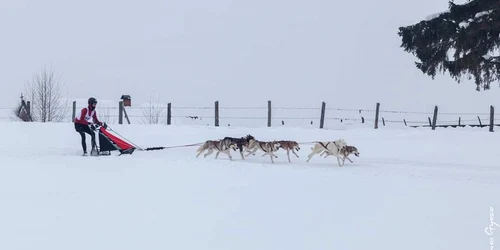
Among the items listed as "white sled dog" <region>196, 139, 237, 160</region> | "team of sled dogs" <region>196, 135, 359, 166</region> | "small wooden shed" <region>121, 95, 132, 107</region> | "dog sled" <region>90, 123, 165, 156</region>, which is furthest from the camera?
"small wooden shed" <region>121, 95, 132, 107</region>

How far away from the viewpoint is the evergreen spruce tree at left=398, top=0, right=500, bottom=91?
12438mm

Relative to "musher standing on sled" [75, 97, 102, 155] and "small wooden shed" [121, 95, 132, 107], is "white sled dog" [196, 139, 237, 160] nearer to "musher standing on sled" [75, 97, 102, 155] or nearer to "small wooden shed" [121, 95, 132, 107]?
"musher standing on sled" [75, 97, 102, 155]

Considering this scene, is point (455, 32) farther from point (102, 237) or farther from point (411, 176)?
point (102, 237)

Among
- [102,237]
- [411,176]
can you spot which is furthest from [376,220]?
[411,176]

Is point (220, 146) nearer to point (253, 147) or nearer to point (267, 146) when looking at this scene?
Result: point (253, 147)

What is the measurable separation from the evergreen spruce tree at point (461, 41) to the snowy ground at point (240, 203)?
361 cm

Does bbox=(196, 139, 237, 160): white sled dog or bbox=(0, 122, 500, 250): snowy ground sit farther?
bbox=(196, 139, 237, 160): white sled dog

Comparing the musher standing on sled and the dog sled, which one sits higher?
the musher standing on sled

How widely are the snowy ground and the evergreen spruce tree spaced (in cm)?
361

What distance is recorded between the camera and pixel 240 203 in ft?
19.1

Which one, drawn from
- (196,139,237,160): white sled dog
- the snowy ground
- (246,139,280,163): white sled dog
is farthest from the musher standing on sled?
(246,139,280,163): white sled dog

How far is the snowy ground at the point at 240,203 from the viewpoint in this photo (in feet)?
14.9

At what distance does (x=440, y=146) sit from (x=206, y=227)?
10.1 metres

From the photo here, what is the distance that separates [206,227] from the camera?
490cm
